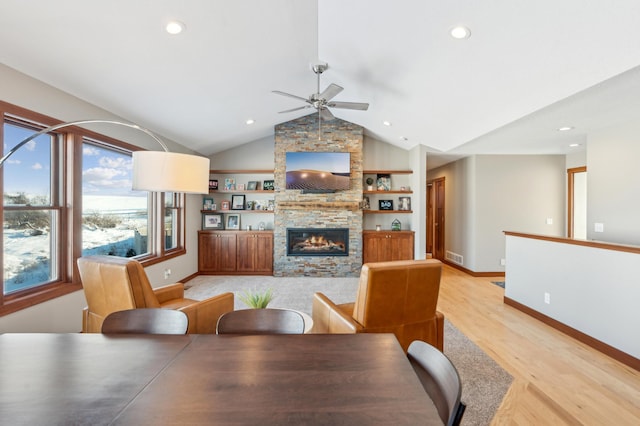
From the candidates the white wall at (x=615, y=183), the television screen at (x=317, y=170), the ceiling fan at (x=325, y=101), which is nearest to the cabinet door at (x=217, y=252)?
the television screen at (x=317, y=170)

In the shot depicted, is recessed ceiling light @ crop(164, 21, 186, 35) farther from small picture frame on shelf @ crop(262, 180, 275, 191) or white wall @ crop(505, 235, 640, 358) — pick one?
white wall @ crop(505, 235, 640, 358)

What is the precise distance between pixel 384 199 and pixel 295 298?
3.03m

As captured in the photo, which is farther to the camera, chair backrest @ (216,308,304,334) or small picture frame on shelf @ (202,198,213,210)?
small picture frame on shelf @ (202,198,213,210)

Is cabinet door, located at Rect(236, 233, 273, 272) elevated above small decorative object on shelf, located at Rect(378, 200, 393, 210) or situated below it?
below

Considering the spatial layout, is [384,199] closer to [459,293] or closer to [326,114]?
[459,293]

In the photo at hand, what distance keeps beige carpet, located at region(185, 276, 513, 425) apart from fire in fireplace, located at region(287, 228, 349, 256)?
561mm

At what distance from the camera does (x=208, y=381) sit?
1045mm

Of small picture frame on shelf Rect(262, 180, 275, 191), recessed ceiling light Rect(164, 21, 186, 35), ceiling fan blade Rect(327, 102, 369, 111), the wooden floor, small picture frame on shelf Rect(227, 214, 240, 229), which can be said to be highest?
recessed ceiling light Rect(164, 21, 186, 35)

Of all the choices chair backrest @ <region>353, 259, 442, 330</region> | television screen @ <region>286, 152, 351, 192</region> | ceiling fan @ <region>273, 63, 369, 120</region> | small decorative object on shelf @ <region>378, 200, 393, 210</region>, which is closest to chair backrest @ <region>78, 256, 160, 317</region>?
chair backrest @ <region>353, 259, 442, 330</region>

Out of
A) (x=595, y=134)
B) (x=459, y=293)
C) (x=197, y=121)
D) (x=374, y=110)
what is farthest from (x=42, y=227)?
(x=595, y=134)

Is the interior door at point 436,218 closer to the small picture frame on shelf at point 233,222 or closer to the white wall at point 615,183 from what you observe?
the white wall at point 615,183

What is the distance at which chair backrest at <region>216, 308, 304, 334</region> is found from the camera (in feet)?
5.09

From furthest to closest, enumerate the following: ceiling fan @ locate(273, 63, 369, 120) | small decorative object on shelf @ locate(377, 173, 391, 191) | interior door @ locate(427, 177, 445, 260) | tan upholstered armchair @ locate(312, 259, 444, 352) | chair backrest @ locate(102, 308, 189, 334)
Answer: interior door @ locate(427, 177, 445, 260) < small decorative object on shelf @ locate(377, 173, 391, 191) < ceiling fan @ locate(273, 63, 369, 120) < tan upholstered armchair @ locate(312, 259, 444, 352) < chair backrest @ locate(102, 308, 189, 334)

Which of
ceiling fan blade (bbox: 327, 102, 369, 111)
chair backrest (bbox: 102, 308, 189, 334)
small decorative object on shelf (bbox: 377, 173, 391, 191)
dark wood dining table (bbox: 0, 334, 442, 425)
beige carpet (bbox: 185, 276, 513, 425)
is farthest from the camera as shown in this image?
small decorative object on shelf (bbox: 377, 173, 391, 191)
